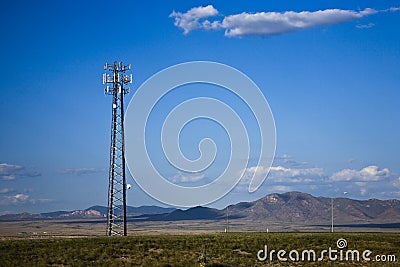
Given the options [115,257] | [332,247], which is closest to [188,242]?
[115,257]

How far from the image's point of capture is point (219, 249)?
49.2m

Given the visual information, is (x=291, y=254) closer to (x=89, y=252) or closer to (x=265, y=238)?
(x=265, y=238)

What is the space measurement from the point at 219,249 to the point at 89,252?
9.91m

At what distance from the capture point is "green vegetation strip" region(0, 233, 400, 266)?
43.4m

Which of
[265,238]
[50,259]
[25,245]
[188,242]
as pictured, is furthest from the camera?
[265,238]

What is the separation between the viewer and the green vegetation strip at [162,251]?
4344 centimetres

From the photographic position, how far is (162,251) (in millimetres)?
47344

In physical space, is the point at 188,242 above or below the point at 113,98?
below

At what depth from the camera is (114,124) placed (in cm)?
6134

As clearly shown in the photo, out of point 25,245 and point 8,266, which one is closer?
point 8,266

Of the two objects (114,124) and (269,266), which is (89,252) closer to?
(269,266)

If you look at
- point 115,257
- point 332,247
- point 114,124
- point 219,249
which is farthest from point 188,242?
point 114,124

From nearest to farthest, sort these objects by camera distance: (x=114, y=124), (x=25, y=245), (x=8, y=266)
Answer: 1. (x=8, y=266)
2. (x=25, y=245)
3. (x=114, y=124)

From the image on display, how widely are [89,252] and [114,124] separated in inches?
721
